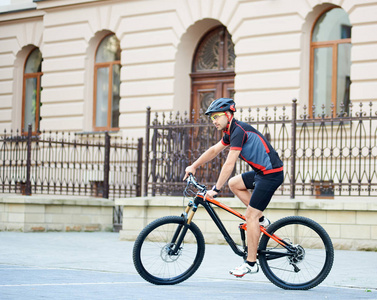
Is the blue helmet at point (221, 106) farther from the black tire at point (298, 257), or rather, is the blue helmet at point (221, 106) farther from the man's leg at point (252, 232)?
the black tire at point (298, 257)

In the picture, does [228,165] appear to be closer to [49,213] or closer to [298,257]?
[298,257]

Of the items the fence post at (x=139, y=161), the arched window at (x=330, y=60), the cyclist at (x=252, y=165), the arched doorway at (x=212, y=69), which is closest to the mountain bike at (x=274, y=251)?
the cyclist at (x=252, y=165)

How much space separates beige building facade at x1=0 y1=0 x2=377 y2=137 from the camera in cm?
1647

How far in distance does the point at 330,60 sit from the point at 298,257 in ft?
31.9

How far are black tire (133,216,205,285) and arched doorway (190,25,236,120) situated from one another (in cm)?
1127

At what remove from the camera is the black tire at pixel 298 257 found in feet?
24.6

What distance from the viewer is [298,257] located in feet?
24.8

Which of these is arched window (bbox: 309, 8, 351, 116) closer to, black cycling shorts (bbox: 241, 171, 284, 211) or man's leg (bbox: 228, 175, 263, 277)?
black cycling shorts (bbox: 241, 171, 284, 211)

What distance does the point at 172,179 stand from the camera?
14.0 metres

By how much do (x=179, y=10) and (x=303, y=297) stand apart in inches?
495

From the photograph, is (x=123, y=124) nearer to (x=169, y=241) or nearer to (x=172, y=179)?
(x=172, y=179)

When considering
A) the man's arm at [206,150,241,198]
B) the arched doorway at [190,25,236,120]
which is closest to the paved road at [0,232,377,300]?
the man's arm at [206,150,241,198]

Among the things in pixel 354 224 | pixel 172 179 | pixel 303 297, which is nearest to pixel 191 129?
pixel 172 179

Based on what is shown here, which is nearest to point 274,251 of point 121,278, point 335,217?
point 121,278
